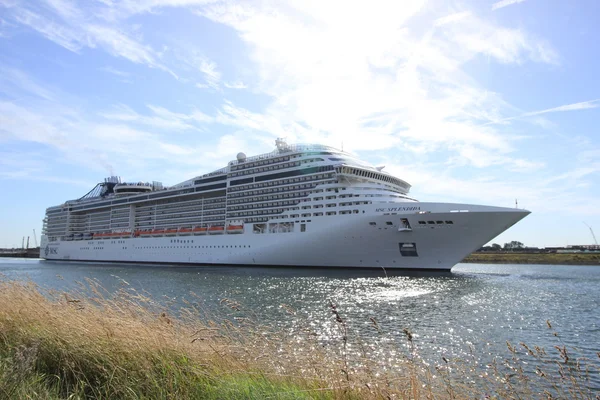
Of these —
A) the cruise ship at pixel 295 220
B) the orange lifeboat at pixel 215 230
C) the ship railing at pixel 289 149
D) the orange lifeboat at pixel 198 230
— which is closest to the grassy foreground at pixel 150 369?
the cruise ship at pixel 295 220

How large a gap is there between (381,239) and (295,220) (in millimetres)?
10373

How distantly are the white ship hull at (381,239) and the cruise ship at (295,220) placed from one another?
0.09 m

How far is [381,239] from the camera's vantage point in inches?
1538

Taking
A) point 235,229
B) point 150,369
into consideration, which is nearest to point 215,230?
point 235,229

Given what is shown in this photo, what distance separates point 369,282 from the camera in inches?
1294

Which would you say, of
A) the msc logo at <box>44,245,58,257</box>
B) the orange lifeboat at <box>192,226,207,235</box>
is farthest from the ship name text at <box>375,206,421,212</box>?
the msc logo at <box>44,245,58,257</box>

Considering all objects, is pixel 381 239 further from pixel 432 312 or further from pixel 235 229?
pixel 235 229

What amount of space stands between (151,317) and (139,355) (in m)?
1.51

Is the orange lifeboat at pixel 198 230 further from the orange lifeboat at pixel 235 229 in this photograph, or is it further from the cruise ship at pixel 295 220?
the orange lifeboat at pixel 235 229

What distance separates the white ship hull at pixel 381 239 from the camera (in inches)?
1427

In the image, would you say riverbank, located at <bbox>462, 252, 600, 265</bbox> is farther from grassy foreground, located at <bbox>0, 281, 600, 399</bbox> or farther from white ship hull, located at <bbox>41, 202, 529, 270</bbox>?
grassy foreground, located at <bbox>0, 281, 600, 399</bbox>

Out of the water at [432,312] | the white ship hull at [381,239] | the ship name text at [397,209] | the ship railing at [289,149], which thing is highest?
the ship railing at [289,149]

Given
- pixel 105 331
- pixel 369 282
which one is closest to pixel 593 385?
pixel 105 331

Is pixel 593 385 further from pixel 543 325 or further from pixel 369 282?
pixel 369 282
